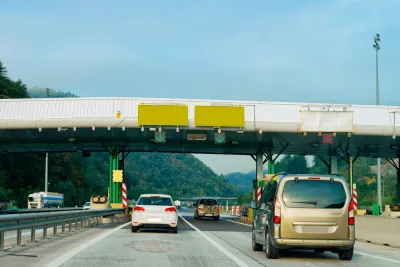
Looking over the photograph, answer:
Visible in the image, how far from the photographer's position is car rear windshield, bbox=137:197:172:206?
23984mm

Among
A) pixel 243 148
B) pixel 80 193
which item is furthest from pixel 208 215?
pixel 80 193

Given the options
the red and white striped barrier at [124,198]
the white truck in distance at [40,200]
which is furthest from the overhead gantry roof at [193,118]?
the white truck in distance at [40,200]

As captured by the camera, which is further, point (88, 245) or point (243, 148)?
point (243, 148)

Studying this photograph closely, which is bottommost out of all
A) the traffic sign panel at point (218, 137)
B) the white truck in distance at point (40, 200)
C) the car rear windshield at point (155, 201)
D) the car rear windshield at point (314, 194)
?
the white truck in distance at point (40, 200)

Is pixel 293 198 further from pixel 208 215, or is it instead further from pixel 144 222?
pixel 208 215

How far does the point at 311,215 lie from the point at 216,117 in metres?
24.6

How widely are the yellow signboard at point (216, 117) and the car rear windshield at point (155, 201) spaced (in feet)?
45.1

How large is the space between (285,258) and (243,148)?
32293 millimetres

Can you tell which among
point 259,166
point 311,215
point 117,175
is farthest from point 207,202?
point 311,215

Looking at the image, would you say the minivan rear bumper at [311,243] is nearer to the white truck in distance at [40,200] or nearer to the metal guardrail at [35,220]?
the metal guardrail at [35,220]

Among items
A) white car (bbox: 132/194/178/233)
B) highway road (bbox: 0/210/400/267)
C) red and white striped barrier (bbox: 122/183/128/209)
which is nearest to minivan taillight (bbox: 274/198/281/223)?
highway road (bbox: 0/210/400/267)

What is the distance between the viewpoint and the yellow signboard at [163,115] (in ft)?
123

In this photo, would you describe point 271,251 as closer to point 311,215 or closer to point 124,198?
point 311,215

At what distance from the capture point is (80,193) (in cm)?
9912
